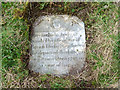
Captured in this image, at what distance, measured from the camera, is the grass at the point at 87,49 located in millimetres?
3152

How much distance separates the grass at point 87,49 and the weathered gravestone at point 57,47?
142mm

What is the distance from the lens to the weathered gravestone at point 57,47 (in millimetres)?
3215

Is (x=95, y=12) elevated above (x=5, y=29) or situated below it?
above

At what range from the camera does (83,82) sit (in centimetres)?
321

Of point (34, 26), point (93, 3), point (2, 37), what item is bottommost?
point (2, 37)

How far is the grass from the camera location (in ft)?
10.3

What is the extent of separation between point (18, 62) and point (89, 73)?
4.96ft

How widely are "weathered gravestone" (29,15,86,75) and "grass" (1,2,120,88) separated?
14 centimetres

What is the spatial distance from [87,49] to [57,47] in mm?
648

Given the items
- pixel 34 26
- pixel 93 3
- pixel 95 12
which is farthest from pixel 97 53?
pixel 34 26

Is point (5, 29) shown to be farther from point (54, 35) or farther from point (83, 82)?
point (83, 82)

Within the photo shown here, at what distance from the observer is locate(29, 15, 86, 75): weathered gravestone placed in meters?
3.21

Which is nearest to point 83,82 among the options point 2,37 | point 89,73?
point 89,73

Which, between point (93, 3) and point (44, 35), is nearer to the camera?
point (44, 35)
